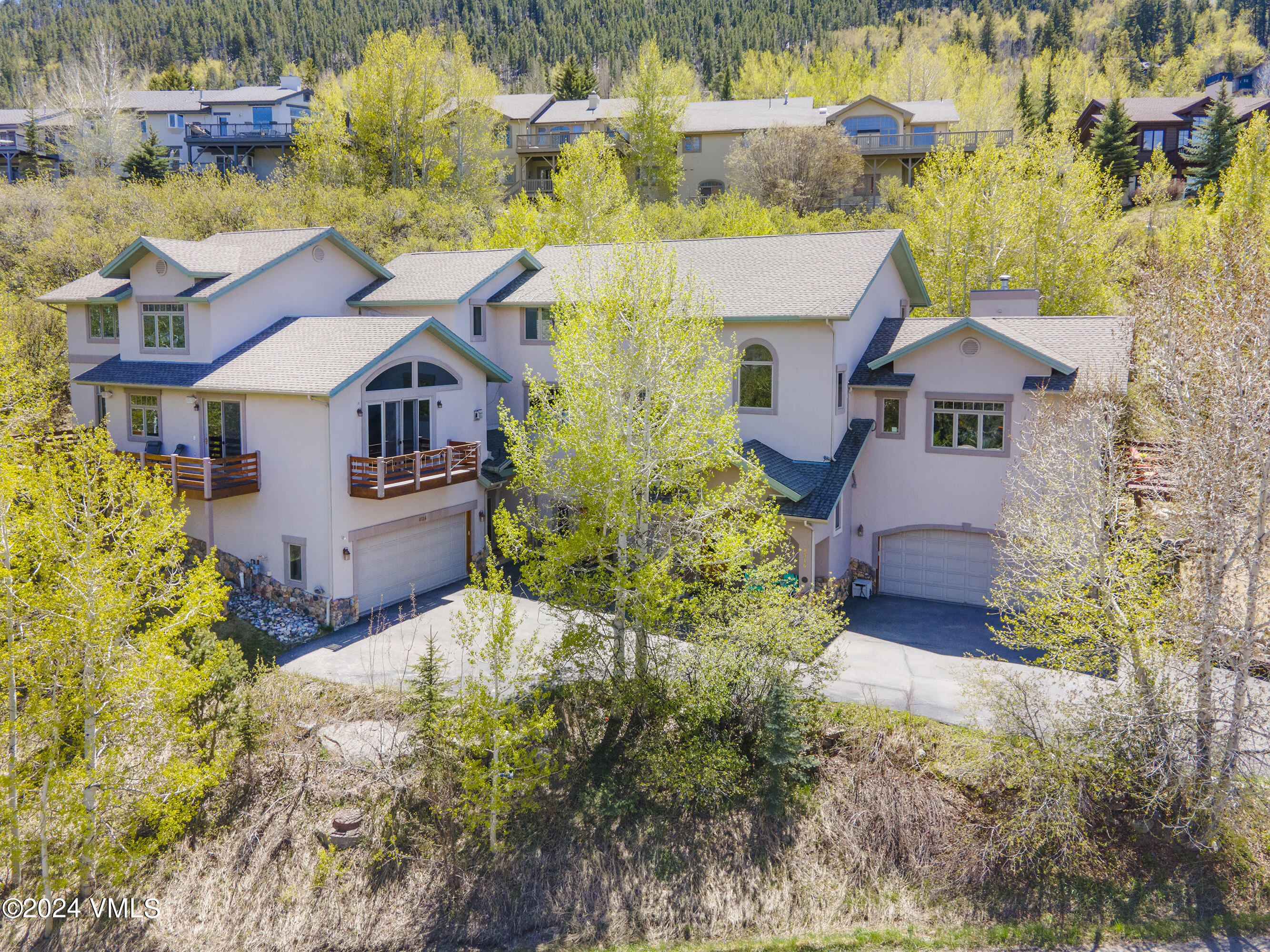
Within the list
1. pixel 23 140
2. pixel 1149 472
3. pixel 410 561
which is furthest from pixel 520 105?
pixel 1149 472

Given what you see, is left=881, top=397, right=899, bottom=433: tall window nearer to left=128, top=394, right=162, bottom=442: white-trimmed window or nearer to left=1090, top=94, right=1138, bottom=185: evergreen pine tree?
left=128, top=394, right=162, bottom=442: white-trimmed window

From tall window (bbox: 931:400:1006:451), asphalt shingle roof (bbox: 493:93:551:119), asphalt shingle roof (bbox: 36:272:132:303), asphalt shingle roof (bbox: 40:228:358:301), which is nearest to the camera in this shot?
tall window (bbox: 931:400:1006:451)

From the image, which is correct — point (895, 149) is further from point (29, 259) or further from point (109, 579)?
point (109, 579)

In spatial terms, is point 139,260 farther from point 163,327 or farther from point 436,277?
point 436,277

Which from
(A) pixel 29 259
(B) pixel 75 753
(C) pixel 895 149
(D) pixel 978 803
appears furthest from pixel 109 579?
(C) pixel 895 149

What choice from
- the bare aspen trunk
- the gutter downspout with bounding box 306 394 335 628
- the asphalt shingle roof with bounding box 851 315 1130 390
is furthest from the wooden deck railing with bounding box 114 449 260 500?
the asphalt shingle roof with bounding box 851 315 1130 390

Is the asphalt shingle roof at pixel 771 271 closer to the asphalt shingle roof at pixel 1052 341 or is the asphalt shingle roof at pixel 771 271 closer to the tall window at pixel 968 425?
the asphalt shingle roof at pixel 1052 341
